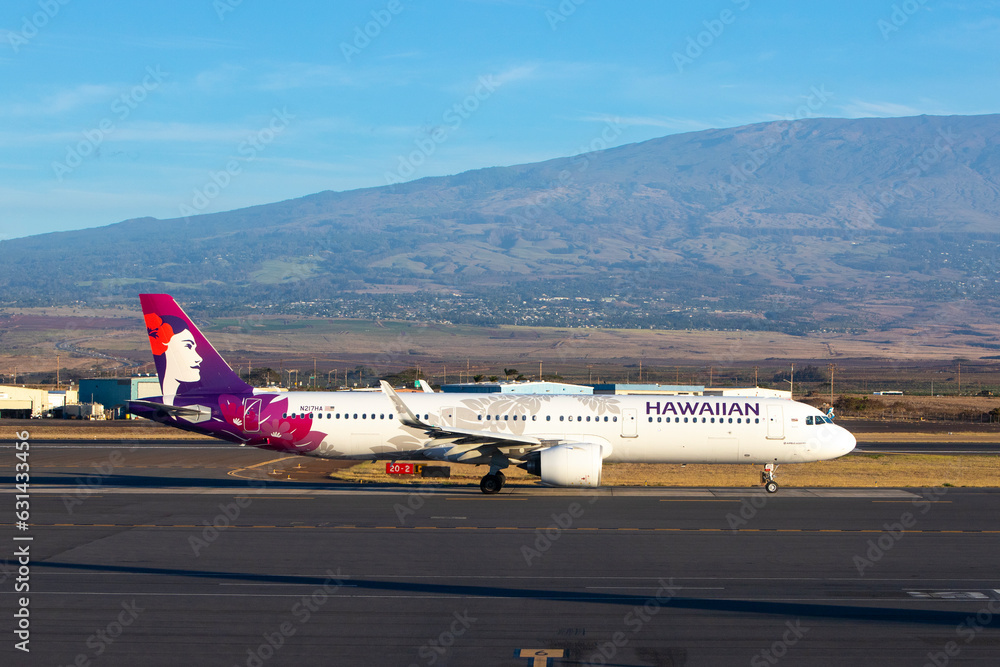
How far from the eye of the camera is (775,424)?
33312 mm

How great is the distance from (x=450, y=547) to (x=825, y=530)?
10600 mm

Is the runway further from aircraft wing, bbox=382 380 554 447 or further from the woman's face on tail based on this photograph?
the woman's face on tail

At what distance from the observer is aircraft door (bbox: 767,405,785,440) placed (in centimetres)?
3328

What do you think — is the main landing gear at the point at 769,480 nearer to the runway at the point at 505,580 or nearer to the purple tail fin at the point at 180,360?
the runway at the point at 505,580

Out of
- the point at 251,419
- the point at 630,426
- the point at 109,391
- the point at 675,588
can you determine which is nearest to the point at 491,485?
the point at 630,426

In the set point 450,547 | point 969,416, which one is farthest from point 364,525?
point 969,416

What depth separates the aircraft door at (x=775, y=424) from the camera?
3328 cm

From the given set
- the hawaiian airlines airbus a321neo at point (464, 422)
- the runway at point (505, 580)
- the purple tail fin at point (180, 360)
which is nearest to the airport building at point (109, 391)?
the purple tail fin at point (180, 360)

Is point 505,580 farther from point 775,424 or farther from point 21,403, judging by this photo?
point 21,403

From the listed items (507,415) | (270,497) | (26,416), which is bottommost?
(26,416)

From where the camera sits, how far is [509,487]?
115ft

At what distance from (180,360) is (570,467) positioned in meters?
14.8

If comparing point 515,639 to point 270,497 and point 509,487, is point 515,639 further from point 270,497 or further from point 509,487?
point 509,487

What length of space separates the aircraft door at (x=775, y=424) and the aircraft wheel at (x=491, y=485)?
397 inches
